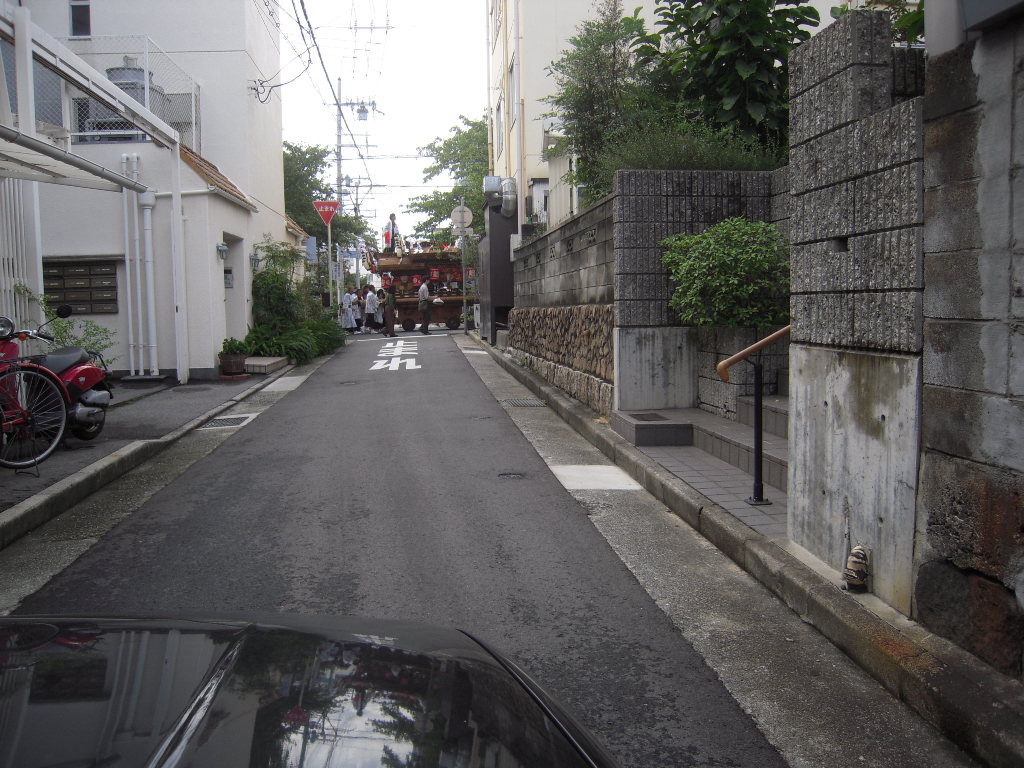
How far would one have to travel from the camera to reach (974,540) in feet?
11.1

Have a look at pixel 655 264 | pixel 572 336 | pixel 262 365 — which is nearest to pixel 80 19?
pixel 262 365

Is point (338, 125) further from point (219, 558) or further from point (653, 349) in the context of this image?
point (219, 558)

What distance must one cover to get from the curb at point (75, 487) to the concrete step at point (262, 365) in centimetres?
554

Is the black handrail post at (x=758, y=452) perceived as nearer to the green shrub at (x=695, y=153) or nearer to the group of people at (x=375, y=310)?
the green shrub at (x=695, y=153)

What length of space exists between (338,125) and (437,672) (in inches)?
1483

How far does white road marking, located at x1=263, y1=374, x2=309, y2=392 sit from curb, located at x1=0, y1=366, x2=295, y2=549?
13.0 feet

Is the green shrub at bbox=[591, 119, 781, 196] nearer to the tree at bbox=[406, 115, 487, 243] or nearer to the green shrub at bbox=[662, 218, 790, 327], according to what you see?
the green shrub at bbox=[662, 218, 790, 327]

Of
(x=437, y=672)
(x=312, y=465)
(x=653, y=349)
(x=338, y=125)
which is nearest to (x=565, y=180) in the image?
(x=653, y=349)

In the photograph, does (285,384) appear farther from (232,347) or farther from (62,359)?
(62,359)

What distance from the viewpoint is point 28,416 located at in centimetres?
740

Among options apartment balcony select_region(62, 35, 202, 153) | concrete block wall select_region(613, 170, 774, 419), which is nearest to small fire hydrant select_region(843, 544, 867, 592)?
concrete block wall select_region(613, 170, 774, 419)

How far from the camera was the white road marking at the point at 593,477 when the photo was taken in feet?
23.8

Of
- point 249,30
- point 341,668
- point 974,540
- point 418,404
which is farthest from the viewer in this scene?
point 249,30

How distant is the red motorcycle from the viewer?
734 centimetres
